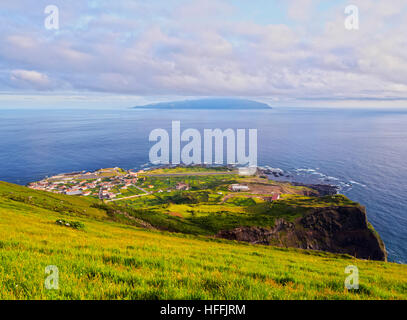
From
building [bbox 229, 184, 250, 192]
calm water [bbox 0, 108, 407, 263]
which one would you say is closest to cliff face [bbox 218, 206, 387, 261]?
calm water [bbox 0, 108, 407, 263]

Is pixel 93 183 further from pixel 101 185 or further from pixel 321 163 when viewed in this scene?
pixel 321 163

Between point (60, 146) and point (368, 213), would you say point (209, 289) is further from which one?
point (60, 146)

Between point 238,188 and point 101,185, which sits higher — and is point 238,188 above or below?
below

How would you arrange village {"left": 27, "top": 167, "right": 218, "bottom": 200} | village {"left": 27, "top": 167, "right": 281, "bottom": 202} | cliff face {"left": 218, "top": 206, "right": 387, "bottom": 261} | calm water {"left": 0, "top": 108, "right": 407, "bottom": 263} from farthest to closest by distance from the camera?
village {"left": 27, "top": 167, "right": 281, "bottom": 202} → village {"left": 27, "top": 167, "right": 218, "bottom": 200} → calm water {"left": 0, "top": 108, "right": 407, "bottom": 263} → cliff face {"left": 218, "top": 206, "right": 387, "bottom": 261}

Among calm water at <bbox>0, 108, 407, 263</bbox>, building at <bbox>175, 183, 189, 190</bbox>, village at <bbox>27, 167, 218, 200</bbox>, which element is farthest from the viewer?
building at <bbox>175, 183, 189, 190</bbox>

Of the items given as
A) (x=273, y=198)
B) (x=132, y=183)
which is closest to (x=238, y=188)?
(x=273, y=198)

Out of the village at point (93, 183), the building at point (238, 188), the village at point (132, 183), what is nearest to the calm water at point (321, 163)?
the village at point (93, 183)

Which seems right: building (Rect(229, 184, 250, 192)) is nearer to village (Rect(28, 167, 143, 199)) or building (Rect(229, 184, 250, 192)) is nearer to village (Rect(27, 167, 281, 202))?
village (Rect(27, 167, 281, 202))

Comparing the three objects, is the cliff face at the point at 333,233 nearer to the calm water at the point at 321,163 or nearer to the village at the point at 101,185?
the calm water at the point at 321,163

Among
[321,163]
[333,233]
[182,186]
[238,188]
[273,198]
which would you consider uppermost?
[321,163]
